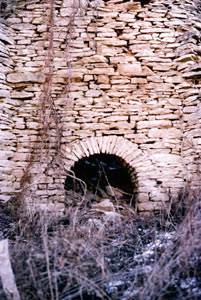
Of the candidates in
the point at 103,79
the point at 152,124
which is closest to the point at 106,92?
the point at 103,79

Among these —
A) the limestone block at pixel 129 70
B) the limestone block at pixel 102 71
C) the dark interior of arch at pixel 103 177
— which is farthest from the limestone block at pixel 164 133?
the limestone block at pixel 102 71

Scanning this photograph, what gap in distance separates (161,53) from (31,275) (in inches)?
150

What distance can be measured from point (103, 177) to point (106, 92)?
1188mm

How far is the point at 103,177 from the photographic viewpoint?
575 centimetres

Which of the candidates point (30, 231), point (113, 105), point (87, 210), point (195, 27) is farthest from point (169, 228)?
point (195, 27)

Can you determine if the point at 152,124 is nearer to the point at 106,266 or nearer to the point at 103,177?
the point at 103,177

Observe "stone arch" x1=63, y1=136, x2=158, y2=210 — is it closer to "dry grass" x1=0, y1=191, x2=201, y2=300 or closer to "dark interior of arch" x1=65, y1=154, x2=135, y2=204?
"dark interior of arch" x1=65, y1=154, x2=135, y2=204

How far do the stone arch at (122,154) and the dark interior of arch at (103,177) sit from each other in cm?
15

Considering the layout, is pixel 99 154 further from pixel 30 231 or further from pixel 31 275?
pixel 31 275

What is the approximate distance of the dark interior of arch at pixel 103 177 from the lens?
5500 millimetres

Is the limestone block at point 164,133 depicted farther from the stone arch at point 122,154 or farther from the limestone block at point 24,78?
the limestone block at point 24,78

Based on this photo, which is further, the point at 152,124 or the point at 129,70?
the point at 129,70

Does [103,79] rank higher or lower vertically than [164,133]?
higher

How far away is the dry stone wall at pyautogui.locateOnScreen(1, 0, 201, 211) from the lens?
206 inches
